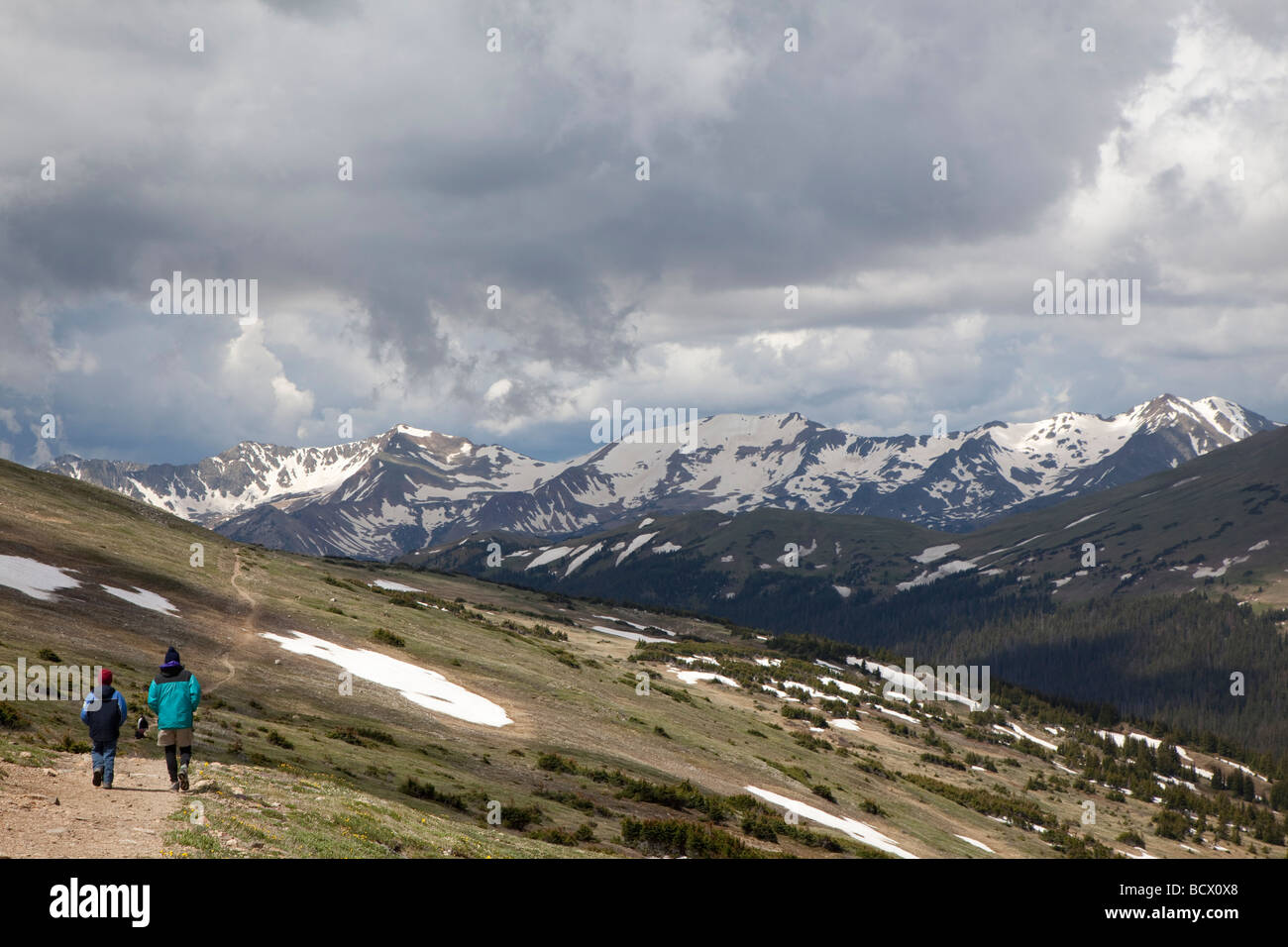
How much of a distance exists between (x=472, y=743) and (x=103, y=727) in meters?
24.6

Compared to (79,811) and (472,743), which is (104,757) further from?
(472,743)

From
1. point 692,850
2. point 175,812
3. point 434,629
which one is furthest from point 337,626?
point 175,812

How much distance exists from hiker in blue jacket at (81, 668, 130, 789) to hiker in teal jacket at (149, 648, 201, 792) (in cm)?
109

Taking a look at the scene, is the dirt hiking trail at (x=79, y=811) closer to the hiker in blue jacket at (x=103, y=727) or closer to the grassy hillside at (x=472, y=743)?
the hiker in blue jacket at (x=103, y=727)

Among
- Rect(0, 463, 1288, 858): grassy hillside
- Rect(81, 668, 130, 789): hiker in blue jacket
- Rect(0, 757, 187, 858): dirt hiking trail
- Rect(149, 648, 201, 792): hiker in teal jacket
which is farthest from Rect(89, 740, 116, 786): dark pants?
Rect(0, 463, 1288, 858): grassy hillside

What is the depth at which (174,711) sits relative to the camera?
23.5 m

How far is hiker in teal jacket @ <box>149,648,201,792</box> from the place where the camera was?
23.2m

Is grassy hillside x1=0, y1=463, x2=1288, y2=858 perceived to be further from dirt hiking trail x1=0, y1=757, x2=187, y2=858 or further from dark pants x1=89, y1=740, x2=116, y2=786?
dark pants x1=89, y1=740, x2=116, y2=786

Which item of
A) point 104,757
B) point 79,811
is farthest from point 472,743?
point 79,811

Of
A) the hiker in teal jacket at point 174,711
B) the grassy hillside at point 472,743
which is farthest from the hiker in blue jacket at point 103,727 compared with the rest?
the grassy hillside at point 472,743
